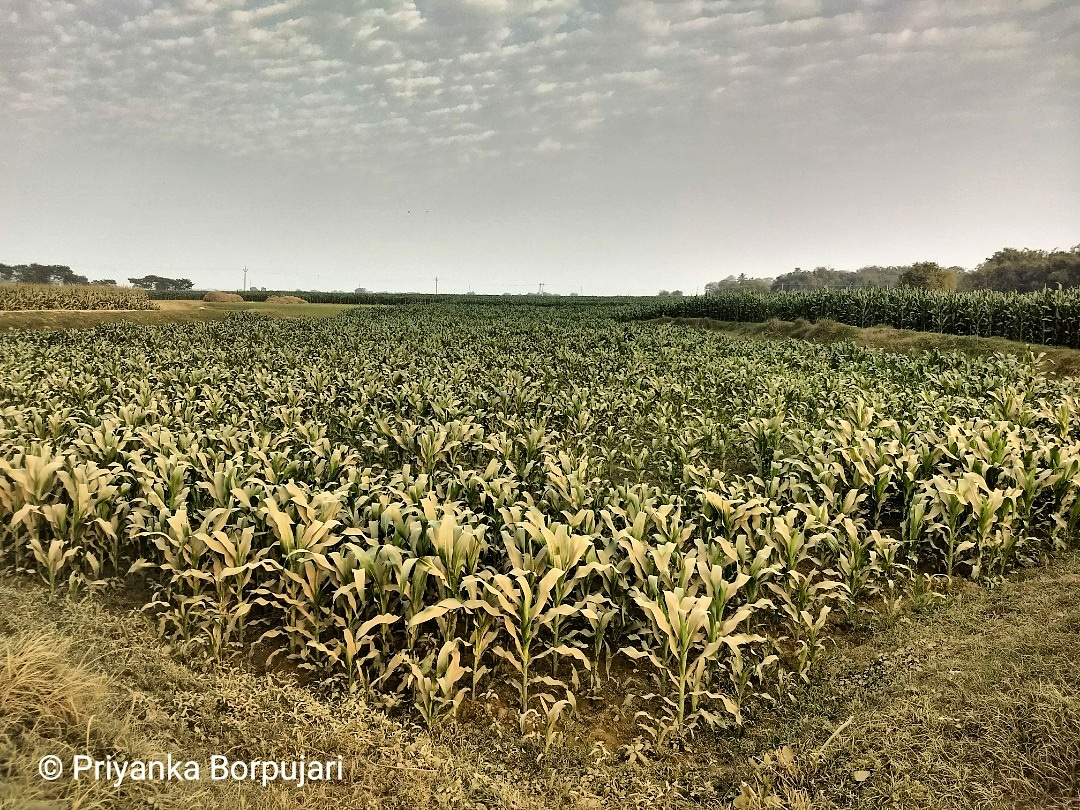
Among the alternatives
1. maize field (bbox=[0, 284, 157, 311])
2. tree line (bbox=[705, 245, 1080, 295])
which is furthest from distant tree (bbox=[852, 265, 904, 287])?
maize field (bbox=[0, 284, 157, 311])

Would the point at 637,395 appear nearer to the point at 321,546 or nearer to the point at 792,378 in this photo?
the point at 792,378

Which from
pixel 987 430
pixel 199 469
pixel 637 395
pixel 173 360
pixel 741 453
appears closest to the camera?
pixel 199 469

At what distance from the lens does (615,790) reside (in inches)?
124

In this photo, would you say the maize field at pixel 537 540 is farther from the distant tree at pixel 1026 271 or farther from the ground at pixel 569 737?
the distant tree at pixel 1026 271

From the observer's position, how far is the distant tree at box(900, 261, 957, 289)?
1897 inches

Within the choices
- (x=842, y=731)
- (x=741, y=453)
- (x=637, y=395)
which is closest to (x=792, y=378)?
(x=637, y=395)

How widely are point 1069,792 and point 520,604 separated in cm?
289

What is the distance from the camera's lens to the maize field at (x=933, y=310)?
72.8ft

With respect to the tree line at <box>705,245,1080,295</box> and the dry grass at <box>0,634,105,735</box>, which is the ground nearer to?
the dry grass at <box>0,634,105,735</box>

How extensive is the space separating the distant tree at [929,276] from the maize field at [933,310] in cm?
1502

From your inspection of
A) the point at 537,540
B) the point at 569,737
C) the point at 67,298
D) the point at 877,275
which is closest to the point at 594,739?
the point at 569,737

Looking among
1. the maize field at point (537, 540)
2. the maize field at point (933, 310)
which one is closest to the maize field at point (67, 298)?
the maize field at point (537, 540)

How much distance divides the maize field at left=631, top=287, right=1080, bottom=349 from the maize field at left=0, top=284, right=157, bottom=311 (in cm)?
4856

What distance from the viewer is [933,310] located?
28016mm
